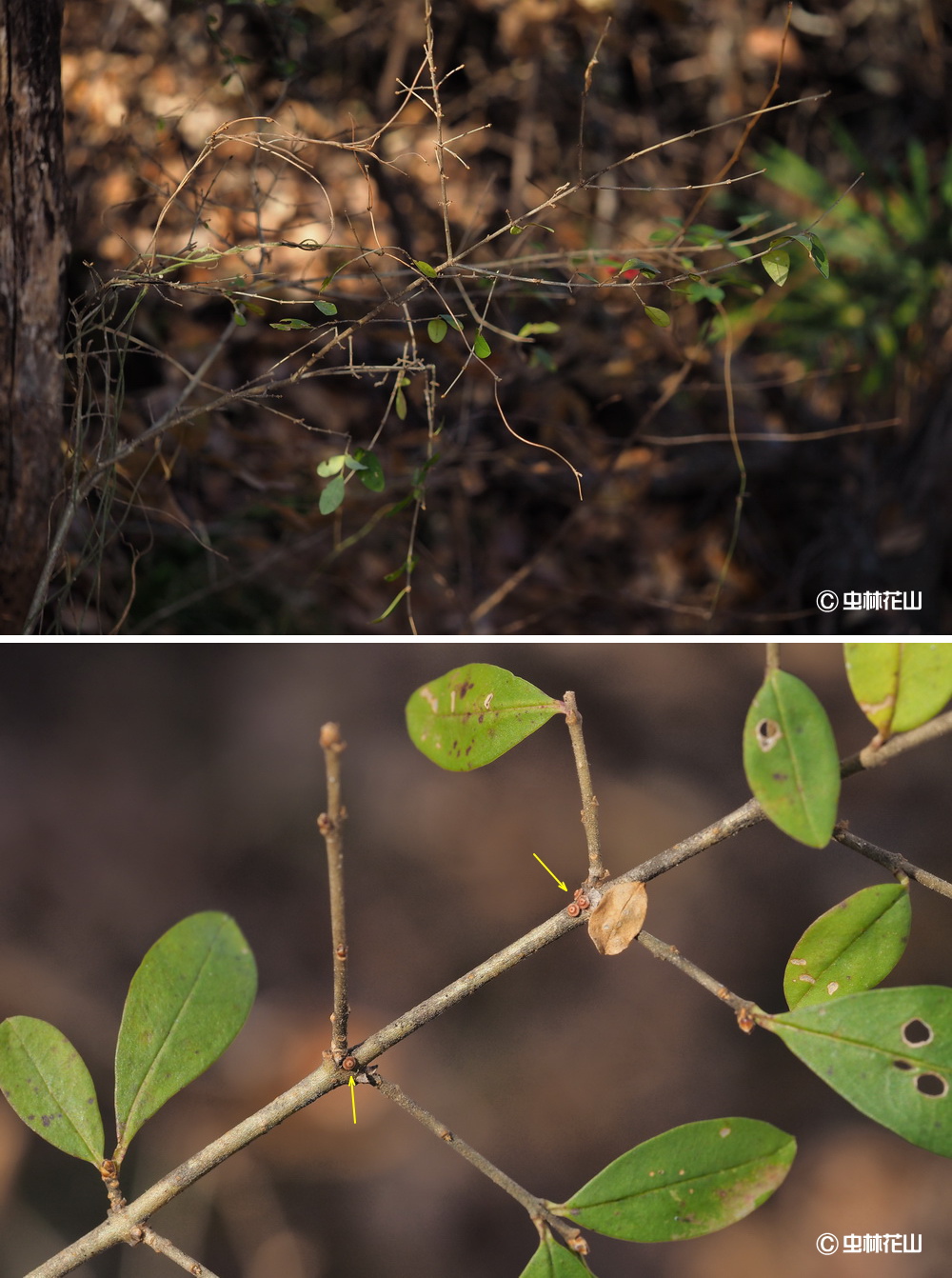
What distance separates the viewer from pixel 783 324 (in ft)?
4.87

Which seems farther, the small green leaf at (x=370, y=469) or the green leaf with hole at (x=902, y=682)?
the small green leaf at (x=370, y=469)

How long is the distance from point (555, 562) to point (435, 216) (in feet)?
1.83

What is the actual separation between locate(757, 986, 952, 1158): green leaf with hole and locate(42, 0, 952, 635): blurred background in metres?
0.84

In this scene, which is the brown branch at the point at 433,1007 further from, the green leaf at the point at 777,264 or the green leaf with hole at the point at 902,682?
the green leaf at the point at 777,264

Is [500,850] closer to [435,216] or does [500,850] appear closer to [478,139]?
[435,216]

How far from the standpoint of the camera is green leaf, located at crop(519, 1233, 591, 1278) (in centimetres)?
38

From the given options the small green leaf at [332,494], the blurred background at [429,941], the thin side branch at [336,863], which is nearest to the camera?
the thin side branch at [336,863]

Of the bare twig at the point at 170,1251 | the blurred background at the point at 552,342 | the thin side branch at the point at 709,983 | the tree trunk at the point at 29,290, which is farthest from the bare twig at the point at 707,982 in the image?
the blurred background at the point at 552,342

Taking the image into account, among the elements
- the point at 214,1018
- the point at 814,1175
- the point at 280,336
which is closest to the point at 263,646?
the point at 214,1018

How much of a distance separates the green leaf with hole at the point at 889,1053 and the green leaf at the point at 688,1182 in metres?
0.05

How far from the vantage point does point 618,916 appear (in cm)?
40

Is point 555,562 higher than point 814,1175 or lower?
higher

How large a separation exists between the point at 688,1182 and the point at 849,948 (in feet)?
0.37

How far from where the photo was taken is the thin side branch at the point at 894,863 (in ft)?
1.25
